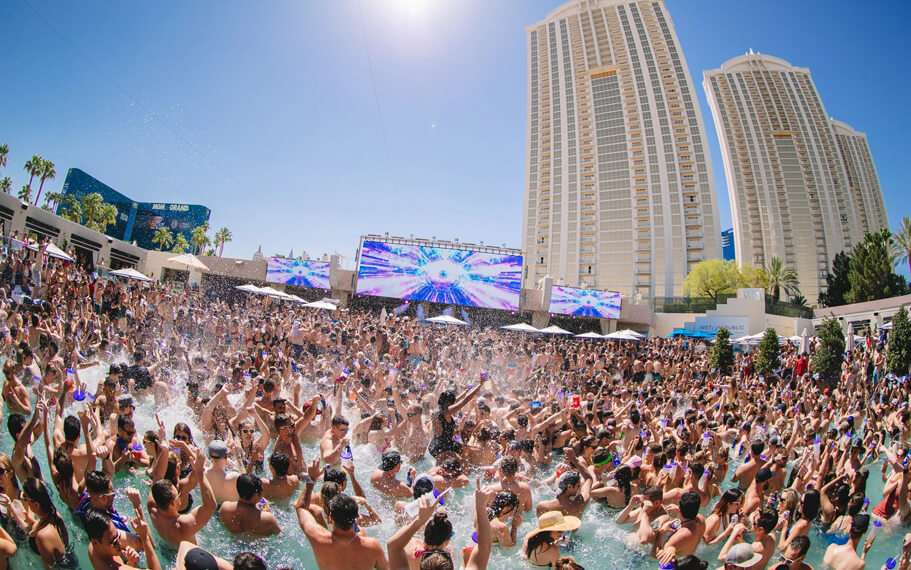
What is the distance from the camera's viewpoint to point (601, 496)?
6301 millimetres

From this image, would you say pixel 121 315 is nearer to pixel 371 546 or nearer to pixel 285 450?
pixel 285 450

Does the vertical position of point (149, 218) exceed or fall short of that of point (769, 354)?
it exceeds it

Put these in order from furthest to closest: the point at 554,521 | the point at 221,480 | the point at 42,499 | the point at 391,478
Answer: the point at 391,478 < the point at 221,480 < the point at 42,499 < the point at 554,521

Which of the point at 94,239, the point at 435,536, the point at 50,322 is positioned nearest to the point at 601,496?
the point at 435,536

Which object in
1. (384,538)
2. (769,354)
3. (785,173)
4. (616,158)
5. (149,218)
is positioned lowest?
(384,538)

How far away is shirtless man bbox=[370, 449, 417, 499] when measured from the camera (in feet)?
17.0

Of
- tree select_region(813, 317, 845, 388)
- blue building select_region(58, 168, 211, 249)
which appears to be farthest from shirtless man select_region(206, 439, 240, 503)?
blue building select_region(58, 168, 211, 249)

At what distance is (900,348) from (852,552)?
1776 cm

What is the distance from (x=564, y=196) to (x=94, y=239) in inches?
2284

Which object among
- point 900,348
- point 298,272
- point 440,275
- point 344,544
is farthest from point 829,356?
point 298,272

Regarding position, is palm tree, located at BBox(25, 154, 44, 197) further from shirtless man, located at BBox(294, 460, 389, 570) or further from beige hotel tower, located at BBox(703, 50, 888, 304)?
beige hotel tower, located at BBox(703, 50, 888, 304)

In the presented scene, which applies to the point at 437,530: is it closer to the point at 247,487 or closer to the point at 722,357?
the point at 247,487

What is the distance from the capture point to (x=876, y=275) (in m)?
39.9

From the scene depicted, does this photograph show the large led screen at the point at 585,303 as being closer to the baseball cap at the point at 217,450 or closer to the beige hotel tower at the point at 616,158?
the baseball cap at the point at 217,450
